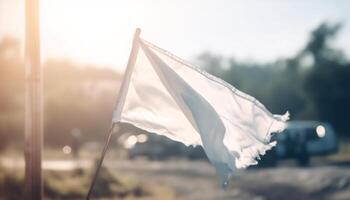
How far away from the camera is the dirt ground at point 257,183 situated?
59.8ft

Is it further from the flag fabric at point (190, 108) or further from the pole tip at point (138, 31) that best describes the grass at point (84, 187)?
the pole tip at point (138, 31)

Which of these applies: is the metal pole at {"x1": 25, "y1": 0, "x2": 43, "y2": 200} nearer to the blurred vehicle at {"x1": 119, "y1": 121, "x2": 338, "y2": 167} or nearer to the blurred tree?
the blurred vehicle at {"x1": 119, "y1": 121, "x2": 338, "y2": 167}

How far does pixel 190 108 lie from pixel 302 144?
2264 centimetres

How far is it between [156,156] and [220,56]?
39.9 m

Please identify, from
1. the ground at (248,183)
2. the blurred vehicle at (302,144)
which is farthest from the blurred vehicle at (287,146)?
the ground at (248,183)

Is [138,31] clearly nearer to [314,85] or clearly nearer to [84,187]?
[84,187]

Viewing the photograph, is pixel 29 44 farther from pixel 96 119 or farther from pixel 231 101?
pixel 96 119

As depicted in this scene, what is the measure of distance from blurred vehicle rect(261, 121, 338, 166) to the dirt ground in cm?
295

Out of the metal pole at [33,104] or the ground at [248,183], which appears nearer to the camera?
the metal pole at [33,104]

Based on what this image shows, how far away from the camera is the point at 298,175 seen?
71.5ft

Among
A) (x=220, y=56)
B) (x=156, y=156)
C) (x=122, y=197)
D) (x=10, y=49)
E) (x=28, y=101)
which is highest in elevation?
(x=220, y=56)

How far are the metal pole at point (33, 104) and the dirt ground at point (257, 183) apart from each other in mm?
11902

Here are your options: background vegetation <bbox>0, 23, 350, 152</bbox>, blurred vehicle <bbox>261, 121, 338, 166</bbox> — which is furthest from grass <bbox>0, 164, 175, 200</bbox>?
background vegetation <bbox>0, 23, 350, 152</bbox>

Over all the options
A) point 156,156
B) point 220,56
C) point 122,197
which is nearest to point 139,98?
point 122,197
